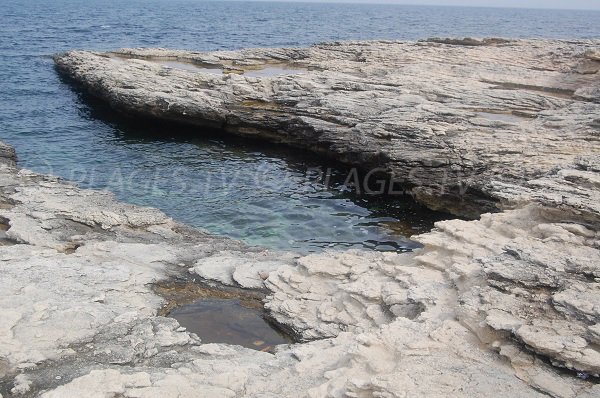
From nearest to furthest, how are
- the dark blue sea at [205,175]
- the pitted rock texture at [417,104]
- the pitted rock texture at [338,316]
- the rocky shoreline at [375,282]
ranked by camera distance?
the pitted rock texture at [338,316], the rocky shoreline at [375,282], the dark blue sea at [205,175], the pitted rock texture at [417,104]

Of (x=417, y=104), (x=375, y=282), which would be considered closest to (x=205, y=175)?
(x=417, y=104)

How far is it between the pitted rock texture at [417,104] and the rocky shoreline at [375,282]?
0.42 ft

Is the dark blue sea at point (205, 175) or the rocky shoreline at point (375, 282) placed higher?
the rocky shoreline at point (375, 282)

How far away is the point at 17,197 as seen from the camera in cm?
1916

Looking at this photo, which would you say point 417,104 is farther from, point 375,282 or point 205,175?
point 375,282

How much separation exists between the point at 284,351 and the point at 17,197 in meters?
13.2

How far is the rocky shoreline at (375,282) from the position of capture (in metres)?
9.23

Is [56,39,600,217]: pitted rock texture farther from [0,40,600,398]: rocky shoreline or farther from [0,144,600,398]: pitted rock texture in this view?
[0,144,600,398]: pitted rock texture

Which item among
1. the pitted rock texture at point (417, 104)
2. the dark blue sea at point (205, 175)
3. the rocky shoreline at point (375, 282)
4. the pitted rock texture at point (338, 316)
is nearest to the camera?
the pitted rock texture at point (338, 316)

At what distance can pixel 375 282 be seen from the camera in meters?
12.8

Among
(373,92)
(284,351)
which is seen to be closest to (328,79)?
(373,92)

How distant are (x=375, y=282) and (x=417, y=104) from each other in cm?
1503

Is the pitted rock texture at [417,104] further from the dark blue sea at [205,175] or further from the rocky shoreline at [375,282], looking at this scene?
the dark blue sea at [205,175]

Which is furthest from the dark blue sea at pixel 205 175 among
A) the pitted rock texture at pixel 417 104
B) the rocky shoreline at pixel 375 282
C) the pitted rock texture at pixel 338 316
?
the pitted rock texture at pixel 338 316
